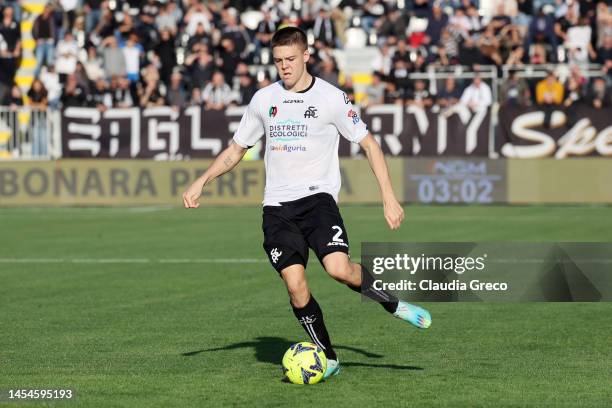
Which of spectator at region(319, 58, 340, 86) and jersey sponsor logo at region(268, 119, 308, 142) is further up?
spectator at region(319, 58, 340, 86)

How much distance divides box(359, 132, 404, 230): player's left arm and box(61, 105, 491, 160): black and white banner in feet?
60.8

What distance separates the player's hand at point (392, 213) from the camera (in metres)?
8.12

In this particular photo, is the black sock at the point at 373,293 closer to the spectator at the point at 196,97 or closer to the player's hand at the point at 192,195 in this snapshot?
the player's hand at the point at 192,195

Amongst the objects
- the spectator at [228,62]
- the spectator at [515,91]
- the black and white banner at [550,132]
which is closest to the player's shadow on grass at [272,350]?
the black and white banner at [550,132]

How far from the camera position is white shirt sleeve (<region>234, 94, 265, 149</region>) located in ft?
28.8

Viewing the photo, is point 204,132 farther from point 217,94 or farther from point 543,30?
point 543,30

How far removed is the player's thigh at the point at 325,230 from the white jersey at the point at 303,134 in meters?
0.11

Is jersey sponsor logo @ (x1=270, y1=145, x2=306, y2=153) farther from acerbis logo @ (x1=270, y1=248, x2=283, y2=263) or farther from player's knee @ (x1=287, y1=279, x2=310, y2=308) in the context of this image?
player's knee @ (x1=287, y1=279, x2=310, y2=308)

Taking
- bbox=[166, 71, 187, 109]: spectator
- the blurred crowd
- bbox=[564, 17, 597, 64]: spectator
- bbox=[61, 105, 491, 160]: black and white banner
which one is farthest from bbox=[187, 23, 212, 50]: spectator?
bbox=[564, 17, 597, 64]: spectator

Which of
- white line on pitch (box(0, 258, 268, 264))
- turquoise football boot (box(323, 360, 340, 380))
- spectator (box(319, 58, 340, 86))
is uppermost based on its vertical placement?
spectator (box(319, 58, 340, 86))

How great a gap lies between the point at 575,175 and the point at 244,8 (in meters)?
11.2

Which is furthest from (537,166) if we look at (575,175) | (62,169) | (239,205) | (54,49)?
(54,49)

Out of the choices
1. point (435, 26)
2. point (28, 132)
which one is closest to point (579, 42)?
point (435, 26)

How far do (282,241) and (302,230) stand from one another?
18 centimetres
